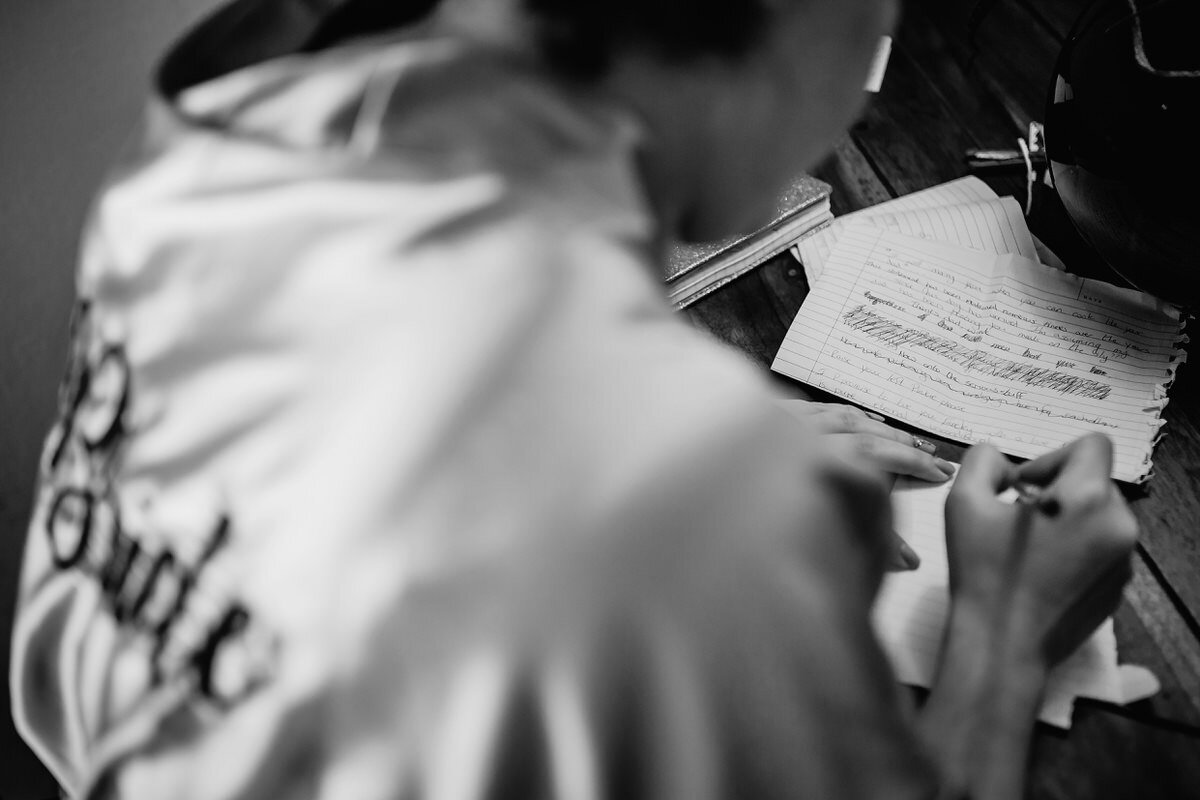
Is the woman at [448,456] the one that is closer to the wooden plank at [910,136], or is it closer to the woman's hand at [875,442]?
the woman's hand at [875,442]

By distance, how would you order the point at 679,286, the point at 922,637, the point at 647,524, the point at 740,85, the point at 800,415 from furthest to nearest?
the point at 679,286, the point at 800,415, the point at 922,637, the point at 740,85, the point at 647,524

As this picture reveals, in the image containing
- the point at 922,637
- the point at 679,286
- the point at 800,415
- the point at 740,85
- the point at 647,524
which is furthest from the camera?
the point at 679,286

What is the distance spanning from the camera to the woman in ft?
1.03

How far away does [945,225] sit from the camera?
909 millimetres

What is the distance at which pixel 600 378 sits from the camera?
1.08ft

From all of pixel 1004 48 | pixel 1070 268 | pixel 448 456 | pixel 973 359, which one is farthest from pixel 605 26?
pixel 1004 48

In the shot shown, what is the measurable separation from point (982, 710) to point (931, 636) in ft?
0.23

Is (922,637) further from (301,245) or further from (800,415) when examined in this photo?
(301,245)

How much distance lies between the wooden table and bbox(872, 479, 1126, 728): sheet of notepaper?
15 mm

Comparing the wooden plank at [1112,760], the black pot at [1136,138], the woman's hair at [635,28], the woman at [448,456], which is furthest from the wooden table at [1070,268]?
the woman's hair at [635,28]

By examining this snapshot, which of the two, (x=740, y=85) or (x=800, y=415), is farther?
(x=800, y=415)

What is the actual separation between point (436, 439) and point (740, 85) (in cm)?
26

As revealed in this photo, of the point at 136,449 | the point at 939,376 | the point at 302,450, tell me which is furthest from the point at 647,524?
the point at 939,376

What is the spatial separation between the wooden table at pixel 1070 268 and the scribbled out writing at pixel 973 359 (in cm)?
7
